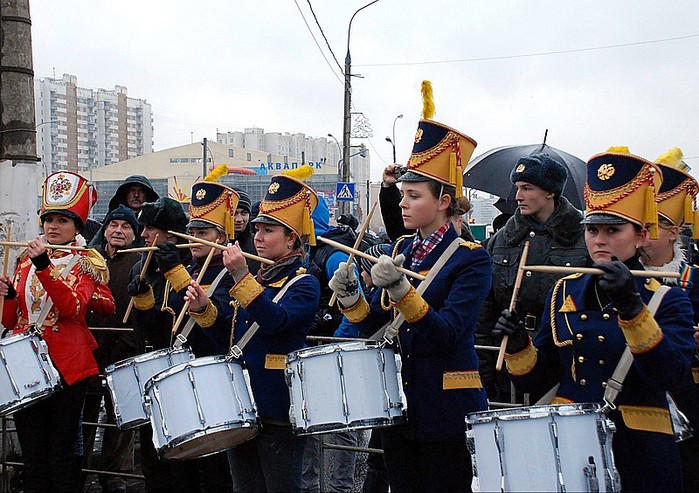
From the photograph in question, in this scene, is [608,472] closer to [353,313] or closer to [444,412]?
[444,412]

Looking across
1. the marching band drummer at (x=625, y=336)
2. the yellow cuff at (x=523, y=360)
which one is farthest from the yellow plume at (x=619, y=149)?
the yellow cuff at (x=523, y=360)

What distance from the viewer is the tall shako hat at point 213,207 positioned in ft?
16.9

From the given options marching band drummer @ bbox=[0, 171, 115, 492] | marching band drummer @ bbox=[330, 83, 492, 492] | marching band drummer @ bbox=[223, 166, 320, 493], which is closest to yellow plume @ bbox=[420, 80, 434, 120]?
marching band drummer @ bbox=[330, 83, 492, 492]

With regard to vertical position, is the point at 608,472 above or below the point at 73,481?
above

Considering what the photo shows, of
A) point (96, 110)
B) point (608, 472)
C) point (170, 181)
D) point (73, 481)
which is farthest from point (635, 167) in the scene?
point (96, 110)

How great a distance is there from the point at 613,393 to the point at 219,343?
2544 millimetres

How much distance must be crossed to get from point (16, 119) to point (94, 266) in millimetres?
1958

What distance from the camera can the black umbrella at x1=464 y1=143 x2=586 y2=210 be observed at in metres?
6.90

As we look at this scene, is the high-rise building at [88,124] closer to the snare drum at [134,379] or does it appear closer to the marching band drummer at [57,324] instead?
the marching band drummer at [57,324]

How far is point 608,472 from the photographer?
297cm

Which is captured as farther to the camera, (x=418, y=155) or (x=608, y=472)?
(x=418, y=155)

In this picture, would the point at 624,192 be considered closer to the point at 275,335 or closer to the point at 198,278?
the point at 275,335

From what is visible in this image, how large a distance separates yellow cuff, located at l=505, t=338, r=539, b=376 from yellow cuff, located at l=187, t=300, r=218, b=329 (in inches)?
77.0

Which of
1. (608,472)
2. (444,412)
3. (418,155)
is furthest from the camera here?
(418,155)
